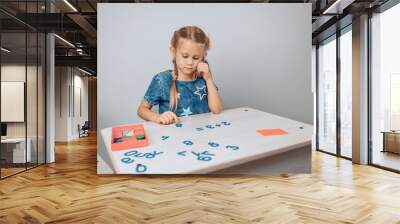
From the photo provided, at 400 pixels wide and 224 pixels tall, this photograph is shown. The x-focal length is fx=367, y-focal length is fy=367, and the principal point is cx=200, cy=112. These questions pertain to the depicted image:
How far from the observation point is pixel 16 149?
6297 mm

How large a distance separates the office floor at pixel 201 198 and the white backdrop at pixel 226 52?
3.46 feet

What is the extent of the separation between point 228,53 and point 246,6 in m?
0.84

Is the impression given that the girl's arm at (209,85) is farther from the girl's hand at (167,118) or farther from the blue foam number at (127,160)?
the blue foam number at (127,160)

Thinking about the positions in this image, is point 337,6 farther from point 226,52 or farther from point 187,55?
point 187,55

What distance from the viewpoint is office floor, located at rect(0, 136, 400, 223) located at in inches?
144

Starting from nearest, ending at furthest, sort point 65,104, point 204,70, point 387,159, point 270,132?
point 270,132, point 204,70, point 387,159, point 65,104

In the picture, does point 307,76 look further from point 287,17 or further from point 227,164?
point 227,164

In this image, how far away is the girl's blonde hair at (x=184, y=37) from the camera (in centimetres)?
611

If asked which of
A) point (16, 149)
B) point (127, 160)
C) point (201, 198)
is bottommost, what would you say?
point (201, 198)

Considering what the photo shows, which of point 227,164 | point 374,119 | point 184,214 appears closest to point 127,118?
point 227,164

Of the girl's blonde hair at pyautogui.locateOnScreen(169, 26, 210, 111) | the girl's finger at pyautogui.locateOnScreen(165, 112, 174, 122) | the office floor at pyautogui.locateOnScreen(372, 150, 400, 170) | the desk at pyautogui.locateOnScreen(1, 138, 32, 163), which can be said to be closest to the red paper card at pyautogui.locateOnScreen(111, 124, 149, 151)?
the girl's finger at pyautogui.locateOnScreen(165, 112, 174, 122)

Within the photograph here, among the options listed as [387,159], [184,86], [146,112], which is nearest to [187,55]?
[184,86]

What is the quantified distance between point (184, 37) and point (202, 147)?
186 centimetres

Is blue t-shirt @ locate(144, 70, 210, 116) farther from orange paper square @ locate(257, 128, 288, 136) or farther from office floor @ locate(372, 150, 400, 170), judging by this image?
office floor @ locate(372, 150, 400, 170)
